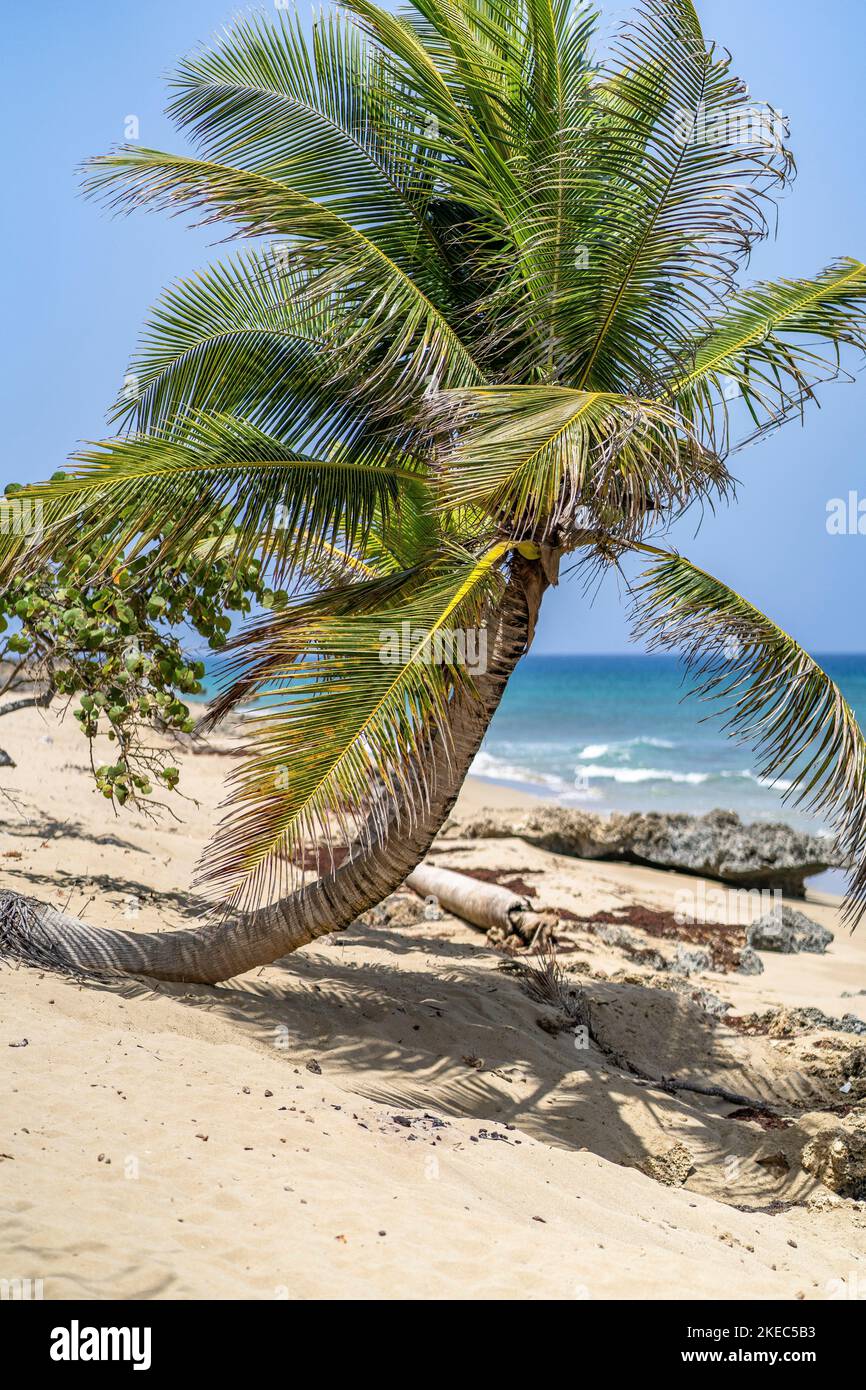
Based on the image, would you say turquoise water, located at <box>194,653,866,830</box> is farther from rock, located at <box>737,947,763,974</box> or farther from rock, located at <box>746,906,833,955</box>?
rock, located at <box>737,947,763,974</box>

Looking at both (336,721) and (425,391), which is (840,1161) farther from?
(425,391)

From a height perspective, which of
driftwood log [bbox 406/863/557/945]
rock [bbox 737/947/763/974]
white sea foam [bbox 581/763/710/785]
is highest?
driftwood log [bbox 406/863/557/945]

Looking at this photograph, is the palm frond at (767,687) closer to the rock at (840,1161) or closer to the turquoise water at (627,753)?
the turquoise water at (627,753)

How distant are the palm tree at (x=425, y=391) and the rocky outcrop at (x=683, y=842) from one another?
29.0 feet

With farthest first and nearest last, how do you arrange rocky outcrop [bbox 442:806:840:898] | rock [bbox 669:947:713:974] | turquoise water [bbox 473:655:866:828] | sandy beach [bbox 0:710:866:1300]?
turquoise water [bbox 473:655:866:828]
rocky outcrop [bbox 442:806:840:898]
rock [bbox 669:947:713:974]
sandy beach [bbox 0:710:866:1300]

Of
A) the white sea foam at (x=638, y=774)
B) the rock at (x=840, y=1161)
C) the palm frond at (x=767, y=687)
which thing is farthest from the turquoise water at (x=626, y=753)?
the rock at (x=840, y=1161)

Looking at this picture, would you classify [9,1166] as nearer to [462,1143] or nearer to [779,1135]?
[462,1143]

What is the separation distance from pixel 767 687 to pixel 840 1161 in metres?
2.74

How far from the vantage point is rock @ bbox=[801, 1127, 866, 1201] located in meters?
5.86

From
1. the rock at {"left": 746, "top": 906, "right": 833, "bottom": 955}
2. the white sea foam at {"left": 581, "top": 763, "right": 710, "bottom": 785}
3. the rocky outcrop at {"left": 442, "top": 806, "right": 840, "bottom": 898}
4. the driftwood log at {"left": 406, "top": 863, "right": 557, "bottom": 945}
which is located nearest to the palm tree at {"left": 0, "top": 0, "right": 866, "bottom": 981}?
the driftwood log at {"left": 406, "top": 863, "right": 557, "bottom": 945}

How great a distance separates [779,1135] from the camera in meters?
6.43

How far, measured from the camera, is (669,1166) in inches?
235

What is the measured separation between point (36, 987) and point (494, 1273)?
10.4 feet

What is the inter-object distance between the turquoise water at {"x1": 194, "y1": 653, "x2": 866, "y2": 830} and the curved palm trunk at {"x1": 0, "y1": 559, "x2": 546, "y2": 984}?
1.13m
